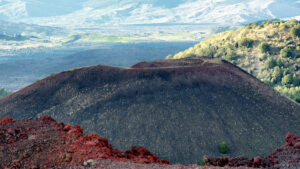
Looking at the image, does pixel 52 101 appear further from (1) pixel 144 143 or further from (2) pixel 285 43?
(2) pixel 285 43

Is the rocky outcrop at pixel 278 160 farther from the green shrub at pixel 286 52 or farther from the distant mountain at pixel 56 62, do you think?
the distant mountain at pixel 56 62

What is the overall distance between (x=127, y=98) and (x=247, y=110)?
953 centimetres

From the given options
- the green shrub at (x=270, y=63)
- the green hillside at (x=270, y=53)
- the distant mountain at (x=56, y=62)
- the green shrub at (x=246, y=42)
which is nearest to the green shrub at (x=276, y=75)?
the green hillside at (x=270, y=53)

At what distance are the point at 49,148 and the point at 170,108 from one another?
13.7 metres

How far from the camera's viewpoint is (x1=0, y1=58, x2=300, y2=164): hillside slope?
21.3 meters

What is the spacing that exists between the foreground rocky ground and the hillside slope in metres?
7.98

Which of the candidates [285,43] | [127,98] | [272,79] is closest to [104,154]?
[127,98]

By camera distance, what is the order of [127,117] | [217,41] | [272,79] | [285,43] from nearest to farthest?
[127,117] < [272,79] < [285,43] < [217,41]

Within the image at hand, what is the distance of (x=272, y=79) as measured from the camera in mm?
44656

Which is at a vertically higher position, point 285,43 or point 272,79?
point 285,43

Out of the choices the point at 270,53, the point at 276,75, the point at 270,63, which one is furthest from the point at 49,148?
the point at 270,53

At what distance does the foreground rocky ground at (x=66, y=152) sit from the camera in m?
9.85

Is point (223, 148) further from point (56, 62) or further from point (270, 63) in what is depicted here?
point (56, 62)

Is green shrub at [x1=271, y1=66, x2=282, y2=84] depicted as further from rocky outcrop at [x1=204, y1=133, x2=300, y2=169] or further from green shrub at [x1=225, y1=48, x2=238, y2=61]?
rocky outcrop at [x1=204, y1=133, x2=300, y2=169]
